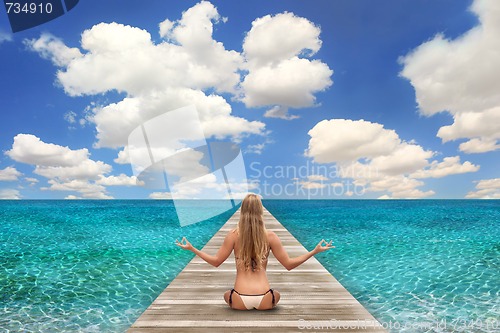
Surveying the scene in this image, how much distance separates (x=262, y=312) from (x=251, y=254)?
3.04ft

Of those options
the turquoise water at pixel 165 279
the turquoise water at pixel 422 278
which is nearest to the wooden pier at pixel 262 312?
the turquoise water at pixel 165 279

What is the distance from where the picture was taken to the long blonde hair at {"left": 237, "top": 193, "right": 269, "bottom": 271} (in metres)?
3.57

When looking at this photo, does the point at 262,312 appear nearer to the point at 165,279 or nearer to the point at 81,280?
the point at 165,279

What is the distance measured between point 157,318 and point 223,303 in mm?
904

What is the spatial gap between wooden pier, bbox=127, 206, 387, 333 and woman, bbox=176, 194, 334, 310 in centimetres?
20

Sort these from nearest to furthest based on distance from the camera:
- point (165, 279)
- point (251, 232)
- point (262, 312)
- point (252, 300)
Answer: point (251, 232), point (252, 300), point (262, 312), point (165, 279)

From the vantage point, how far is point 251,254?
11.9ft

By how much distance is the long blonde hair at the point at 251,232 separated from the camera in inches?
140

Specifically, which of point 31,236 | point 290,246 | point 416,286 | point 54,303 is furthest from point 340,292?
point 31,236

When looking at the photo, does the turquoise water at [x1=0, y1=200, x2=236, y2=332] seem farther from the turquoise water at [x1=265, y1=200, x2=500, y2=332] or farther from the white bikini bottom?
the turquoise water at [x1=265, y1=200, x2=500, y2=332]

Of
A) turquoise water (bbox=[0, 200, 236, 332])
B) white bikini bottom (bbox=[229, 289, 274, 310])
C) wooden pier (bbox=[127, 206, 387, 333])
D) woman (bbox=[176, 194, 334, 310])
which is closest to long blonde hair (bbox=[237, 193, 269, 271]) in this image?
woman (bbox=[176, 194, 334, 310])

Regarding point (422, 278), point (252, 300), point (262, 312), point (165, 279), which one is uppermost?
point (252, 300)

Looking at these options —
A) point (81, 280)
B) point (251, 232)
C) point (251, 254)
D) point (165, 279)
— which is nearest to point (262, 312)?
point (251, 254)

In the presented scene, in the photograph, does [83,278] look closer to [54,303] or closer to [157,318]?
[54,303]
